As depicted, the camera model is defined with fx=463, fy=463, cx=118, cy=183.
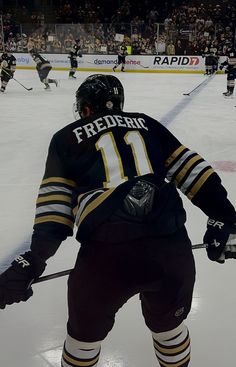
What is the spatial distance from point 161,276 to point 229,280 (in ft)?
4.57

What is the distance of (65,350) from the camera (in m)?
1.38

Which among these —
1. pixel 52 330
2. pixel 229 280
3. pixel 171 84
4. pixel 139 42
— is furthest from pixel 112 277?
pixel 139 42

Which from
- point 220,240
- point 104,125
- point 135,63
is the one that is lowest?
point 135,63

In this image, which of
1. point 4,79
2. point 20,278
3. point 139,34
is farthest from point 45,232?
point 139,34

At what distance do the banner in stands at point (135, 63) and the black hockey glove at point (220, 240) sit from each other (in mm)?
14568

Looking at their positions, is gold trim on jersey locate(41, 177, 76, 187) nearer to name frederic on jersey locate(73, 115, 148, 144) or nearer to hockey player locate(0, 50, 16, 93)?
name frederic on jersey locate(73, 115, 148, 144)

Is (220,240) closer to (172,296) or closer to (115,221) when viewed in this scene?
(172,296)

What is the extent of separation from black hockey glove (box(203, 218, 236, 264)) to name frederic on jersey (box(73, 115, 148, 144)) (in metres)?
0.36

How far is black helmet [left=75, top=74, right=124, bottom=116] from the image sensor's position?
140 centimetres

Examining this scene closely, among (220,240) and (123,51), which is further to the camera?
(123,51)

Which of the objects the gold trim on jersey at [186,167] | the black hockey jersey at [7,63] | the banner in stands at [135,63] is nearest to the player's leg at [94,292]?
the gold trim on jersey at [186,167]

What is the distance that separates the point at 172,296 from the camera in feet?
4.21

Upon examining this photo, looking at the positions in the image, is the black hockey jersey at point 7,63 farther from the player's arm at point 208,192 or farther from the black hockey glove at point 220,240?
the black hockey glove at point 220,240

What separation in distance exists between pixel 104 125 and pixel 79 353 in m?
0.66
